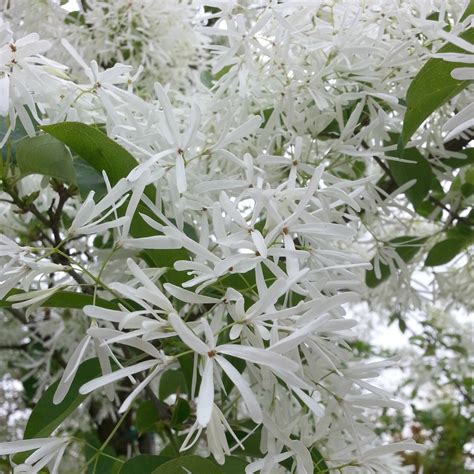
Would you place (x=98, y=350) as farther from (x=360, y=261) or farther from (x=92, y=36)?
(x=92, y=36)

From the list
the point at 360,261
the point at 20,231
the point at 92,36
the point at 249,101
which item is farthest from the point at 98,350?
the point at 92,36

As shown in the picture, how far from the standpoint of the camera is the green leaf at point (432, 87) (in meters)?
0.46

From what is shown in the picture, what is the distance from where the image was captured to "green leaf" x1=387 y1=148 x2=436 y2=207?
704 mm

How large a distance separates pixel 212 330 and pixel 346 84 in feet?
0.92

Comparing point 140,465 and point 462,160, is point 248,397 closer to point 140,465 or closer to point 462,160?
point 140,465

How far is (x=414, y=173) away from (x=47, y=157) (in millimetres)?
353

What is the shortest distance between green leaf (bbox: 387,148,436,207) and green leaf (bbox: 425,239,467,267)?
128 millimetres

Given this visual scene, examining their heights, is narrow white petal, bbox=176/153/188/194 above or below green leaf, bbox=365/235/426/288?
above

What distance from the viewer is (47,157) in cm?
51

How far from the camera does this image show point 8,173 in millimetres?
551

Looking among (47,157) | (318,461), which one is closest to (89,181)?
(47,157)

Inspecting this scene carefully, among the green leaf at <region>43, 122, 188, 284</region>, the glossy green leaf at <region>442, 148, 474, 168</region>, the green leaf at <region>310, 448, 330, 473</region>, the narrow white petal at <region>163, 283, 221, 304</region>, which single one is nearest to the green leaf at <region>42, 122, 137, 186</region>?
the green leaf at <region>43, 122, 188, 284</region>

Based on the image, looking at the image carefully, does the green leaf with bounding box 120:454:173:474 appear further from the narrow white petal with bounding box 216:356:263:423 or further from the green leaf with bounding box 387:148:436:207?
the green leaf with bounding box 387:148:436:207

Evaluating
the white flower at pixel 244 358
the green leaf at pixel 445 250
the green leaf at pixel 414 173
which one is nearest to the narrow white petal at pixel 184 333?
the white flower at pixel 244 358
